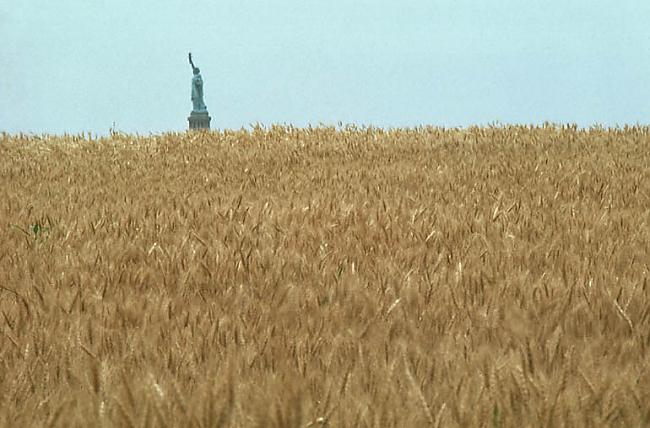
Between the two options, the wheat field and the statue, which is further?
the statue

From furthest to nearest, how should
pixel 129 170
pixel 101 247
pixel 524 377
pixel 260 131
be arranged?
pixel 260 131
pixel 129 170
pixel 101 247
pixel 524 377

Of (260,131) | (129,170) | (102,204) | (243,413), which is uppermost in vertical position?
(260,131)

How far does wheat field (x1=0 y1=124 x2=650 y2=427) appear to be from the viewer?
1737 mm

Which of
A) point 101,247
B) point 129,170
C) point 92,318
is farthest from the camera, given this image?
point 129,170

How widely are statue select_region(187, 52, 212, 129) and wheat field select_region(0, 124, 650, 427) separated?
2431 cm

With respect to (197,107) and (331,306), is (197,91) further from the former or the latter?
(331,306)

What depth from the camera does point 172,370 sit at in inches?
82.0

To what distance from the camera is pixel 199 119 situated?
30984mm

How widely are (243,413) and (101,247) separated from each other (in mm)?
2564

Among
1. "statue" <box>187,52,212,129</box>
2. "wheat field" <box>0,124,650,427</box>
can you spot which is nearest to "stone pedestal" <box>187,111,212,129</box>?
"statue" <box>187,52,212,129</box>

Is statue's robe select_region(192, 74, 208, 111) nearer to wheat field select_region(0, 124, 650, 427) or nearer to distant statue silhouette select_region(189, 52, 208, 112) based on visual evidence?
distant statue silhouette select_region(189, 52, 208, 112)

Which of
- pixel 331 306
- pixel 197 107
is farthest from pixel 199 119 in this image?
pixel 331 306

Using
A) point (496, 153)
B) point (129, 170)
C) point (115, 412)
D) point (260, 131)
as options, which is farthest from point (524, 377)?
point (260, 131)

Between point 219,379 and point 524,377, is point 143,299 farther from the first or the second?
point 524,377
